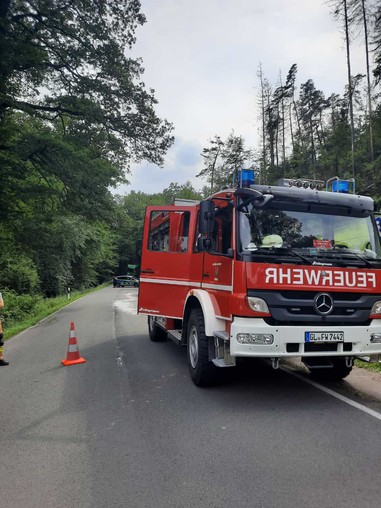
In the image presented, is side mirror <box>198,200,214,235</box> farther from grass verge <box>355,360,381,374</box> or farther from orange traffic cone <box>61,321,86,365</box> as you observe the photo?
grass verge <box>355,360,381,374</box>

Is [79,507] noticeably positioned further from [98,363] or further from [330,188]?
[330,188]

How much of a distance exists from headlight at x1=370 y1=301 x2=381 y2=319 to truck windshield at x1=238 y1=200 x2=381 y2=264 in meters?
0.59

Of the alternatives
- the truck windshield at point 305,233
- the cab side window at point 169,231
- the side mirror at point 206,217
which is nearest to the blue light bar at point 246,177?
the truck windshield at point 305,233

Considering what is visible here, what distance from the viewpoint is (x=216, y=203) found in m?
5.93

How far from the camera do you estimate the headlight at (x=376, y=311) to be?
17.3ft

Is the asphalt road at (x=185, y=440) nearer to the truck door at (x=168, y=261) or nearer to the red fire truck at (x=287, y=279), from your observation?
A: the red fire truck at (x=287, y=279)

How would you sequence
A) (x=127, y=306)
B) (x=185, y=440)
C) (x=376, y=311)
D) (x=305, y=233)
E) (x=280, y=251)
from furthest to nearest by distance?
(x=127, y=306)
(x=305, y=233)
(x=376, y=311)
(x=280, y=251)
(x=185, y=440)

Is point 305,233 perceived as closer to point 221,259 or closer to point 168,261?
point 221,259

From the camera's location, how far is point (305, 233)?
17.7 ft

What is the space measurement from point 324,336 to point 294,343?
403 mm

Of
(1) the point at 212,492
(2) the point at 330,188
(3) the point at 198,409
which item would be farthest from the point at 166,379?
(2) the point at 330,188

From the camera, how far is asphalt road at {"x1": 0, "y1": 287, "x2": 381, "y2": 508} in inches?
121

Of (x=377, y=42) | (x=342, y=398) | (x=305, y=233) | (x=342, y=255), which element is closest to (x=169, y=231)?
(x=305, y=233)

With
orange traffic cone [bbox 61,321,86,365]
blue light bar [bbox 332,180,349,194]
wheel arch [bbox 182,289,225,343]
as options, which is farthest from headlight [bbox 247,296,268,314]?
orange traffic cone [bbox 61,321,86,365]
